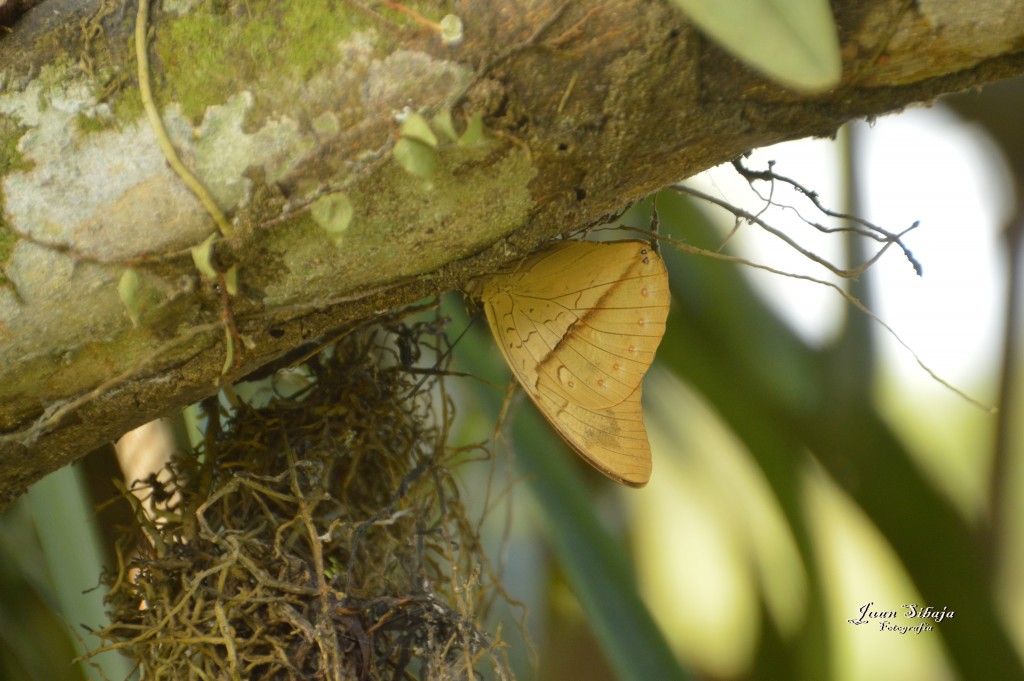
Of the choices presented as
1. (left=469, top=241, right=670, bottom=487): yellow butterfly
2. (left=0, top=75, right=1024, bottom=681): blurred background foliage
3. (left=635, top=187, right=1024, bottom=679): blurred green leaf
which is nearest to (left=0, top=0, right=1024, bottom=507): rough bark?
(left=469, top=241, right=670, bottom=487): yellow butterfly

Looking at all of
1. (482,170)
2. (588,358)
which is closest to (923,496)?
(588,358)

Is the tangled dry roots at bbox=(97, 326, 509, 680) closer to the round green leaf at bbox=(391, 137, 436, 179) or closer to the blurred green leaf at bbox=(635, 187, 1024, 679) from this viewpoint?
the round green leaf at bbox=(391, 137, 436, 179)

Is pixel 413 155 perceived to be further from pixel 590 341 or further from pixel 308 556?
pixel 308 556

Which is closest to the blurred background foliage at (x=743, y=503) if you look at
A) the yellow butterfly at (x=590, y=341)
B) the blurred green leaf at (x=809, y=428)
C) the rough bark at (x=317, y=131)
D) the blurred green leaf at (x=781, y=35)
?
the blurred green leaf at (x=809, y=428)

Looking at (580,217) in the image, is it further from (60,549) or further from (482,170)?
(60,549)

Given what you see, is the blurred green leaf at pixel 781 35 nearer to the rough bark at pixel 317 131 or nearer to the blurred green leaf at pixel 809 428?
the rough bark at pixel 317 131

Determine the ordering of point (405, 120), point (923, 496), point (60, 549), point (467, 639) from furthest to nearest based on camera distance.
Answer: point (923, 496) → point (60, 549) → point (467, 639) → point (405, 120)
